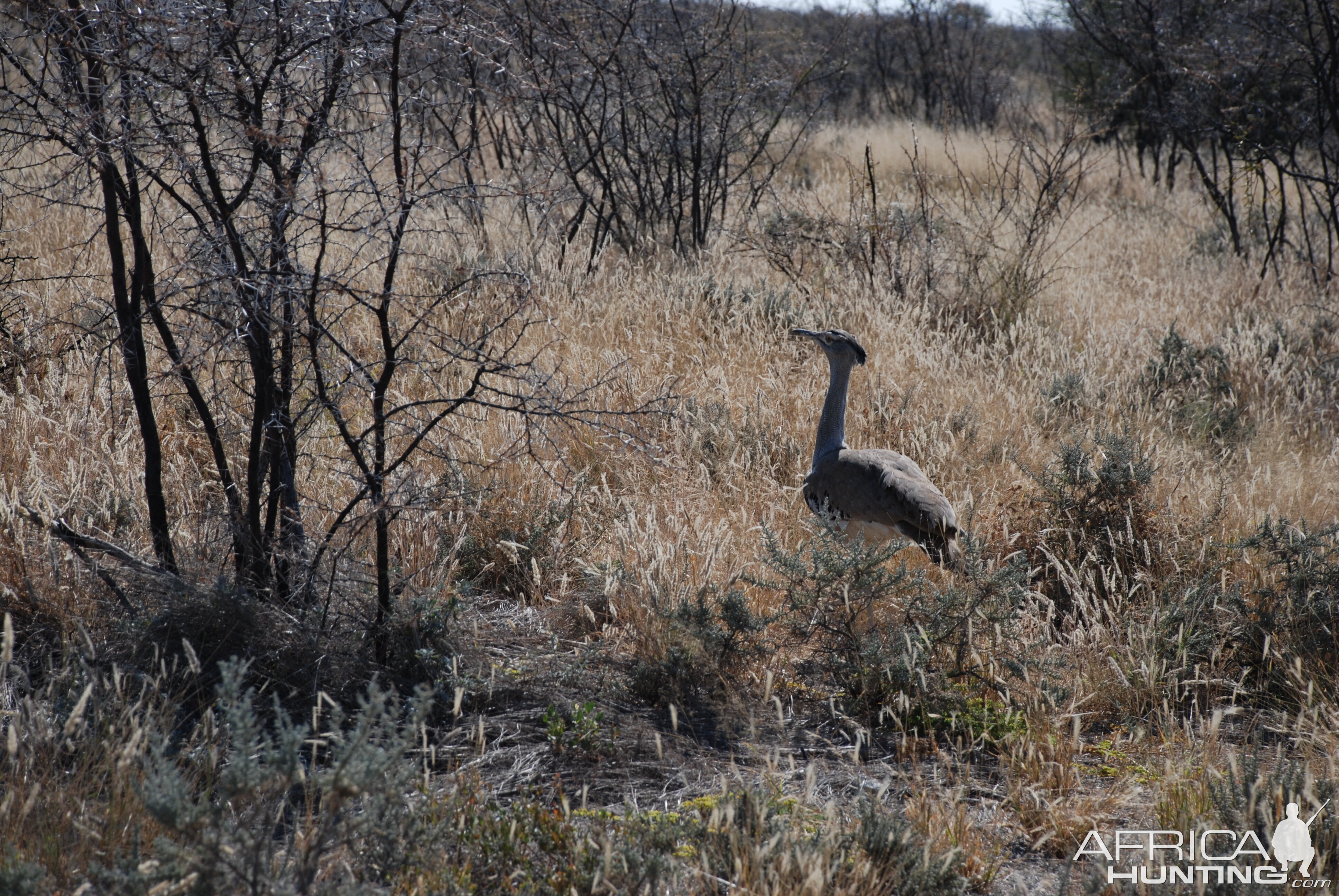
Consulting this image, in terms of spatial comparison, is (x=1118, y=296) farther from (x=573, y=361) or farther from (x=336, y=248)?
(x=336, y=248)

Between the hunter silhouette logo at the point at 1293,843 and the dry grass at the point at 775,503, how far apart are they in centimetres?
23

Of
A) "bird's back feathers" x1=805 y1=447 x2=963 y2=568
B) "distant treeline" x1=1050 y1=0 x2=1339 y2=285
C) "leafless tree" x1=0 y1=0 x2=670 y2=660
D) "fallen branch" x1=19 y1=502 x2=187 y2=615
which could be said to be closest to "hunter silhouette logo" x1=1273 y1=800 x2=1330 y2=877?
"bird's back feathers" x1=805 y1=447 x2=963 y2=568

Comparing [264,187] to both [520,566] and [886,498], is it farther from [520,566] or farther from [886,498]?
[886,498]

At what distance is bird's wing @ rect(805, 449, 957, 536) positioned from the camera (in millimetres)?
4008

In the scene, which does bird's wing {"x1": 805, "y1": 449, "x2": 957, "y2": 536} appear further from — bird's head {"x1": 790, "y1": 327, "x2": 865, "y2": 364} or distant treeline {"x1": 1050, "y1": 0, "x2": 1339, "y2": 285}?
distant treeline {"x1": 1050, "y1": 0, "x2": 1339, "y2": 285}

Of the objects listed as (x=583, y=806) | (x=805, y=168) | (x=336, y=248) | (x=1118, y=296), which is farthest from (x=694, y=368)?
(x=805, y=168)

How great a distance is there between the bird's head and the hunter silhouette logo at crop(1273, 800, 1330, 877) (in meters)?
2.70

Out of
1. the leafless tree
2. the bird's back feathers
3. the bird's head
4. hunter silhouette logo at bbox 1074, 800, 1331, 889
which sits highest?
the leafless tree

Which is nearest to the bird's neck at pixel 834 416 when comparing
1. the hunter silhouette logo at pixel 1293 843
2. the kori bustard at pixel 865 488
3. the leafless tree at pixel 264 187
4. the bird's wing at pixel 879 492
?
the kori bustard at pixel 865 488

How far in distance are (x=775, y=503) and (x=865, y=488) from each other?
1.90ft

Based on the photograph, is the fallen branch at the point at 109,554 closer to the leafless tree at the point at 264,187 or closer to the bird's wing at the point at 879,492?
the leafless tree at the point at 264,187

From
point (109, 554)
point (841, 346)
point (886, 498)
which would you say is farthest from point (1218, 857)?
point (109, 554)

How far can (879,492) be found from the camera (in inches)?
163

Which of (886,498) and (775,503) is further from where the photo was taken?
(775,503)
